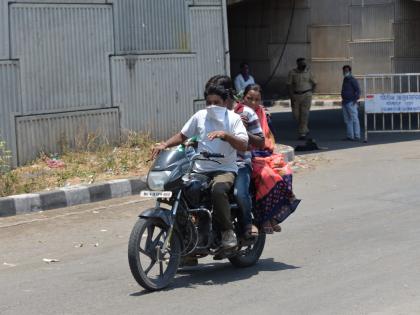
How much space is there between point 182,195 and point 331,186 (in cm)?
588

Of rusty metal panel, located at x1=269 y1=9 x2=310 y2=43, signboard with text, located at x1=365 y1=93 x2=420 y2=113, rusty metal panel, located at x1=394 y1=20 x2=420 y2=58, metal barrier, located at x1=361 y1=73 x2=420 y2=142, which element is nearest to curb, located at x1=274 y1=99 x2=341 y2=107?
rusty metal panel, located at x1=269 y1=9 x2=310 y2=43

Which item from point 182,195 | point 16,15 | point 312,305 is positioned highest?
point 16,15

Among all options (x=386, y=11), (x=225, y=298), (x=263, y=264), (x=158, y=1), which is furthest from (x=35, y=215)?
(x=386, y=11)

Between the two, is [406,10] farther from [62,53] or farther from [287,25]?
[62,53]

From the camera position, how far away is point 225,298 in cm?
659

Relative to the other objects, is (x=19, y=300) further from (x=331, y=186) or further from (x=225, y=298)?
(x=331, y=186)

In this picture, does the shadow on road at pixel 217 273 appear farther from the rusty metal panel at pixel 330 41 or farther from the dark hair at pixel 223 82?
the rusty metal panel at pixel 330 41

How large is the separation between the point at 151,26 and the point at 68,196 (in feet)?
16.4

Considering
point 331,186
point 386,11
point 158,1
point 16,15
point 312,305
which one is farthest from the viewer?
point 386,11

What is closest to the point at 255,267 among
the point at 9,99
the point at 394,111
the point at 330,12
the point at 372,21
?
the point at 9,99

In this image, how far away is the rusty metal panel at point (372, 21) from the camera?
2798 centimetres

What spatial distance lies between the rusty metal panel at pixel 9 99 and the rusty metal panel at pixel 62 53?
0.14m

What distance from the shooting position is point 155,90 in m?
15.4

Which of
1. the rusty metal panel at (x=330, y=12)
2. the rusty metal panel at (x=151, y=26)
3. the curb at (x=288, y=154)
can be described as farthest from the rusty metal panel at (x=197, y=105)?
the rusty metal panel at (x=330, y=12)
